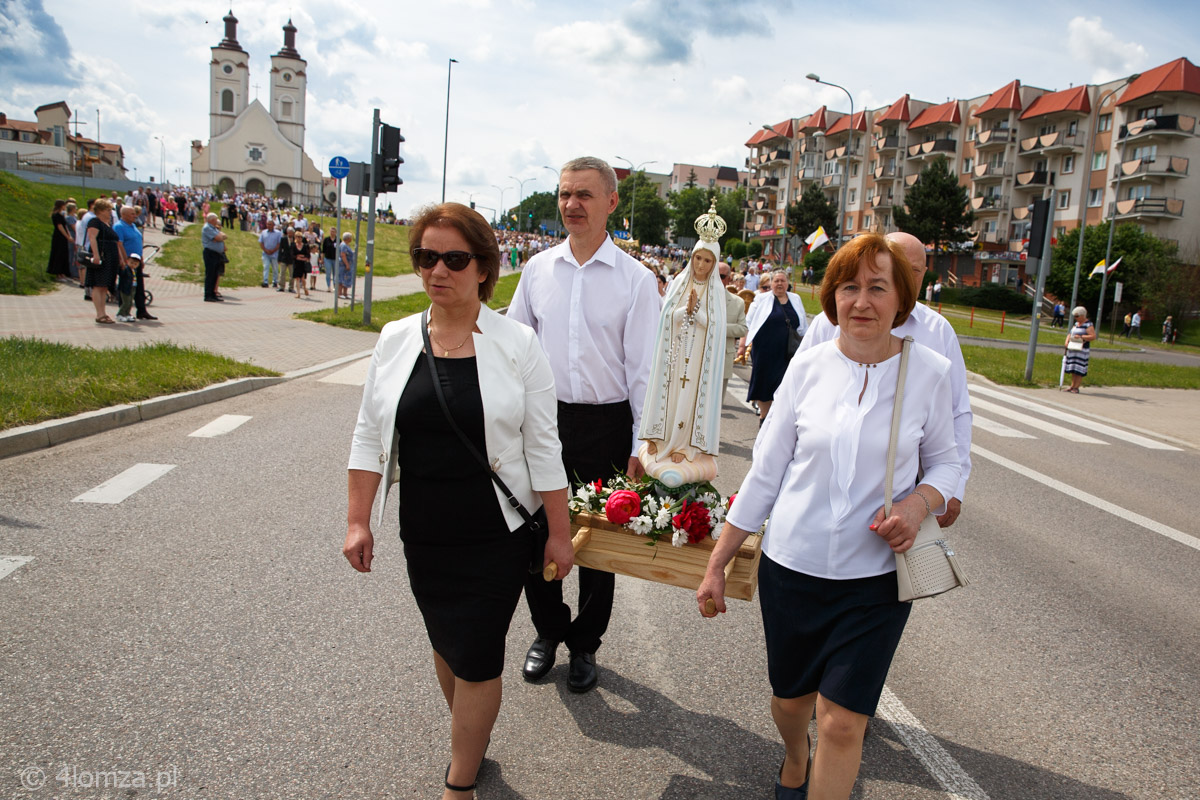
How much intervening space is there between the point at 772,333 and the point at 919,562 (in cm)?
748

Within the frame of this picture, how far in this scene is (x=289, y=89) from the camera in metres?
110

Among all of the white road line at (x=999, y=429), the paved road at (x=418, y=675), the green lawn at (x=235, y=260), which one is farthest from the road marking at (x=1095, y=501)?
the green lawn at (x=235, y=260)

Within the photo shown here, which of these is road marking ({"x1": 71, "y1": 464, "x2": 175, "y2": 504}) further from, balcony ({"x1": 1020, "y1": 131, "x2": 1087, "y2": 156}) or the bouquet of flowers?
balcony ({"x1": 1020, "y1": 131, "x2": 1087, "y2": 156})

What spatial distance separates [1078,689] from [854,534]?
2419mm

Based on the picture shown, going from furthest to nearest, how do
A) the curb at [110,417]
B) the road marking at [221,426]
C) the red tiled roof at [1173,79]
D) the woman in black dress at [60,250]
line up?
the red tiled roof at [1173,79] < the woman in black dress at [60,250] < the road marking at [221,426] < the curb at [110,417]

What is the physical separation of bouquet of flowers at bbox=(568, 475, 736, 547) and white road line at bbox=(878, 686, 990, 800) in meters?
1.19

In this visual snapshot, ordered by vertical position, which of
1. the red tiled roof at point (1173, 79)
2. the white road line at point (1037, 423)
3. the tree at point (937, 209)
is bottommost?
the white road line at point (1037, 423)

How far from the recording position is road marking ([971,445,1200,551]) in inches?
284

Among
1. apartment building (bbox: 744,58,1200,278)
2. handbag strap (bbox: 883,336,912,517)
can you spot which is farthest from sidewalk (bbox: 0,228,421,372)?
apartment building (bbox: 744,58,1200,278)

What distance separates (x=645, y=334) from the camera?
12.3 feet

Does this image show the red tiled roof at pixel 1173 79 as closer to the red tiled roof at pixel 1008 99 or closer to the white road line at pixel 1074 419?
the red tiled roof at pixel 1008 99

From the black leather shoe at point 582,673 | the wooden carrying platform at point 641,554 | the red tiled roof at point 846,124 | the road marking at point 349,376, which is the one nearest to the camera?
the wooden carrying platform at point 641,554

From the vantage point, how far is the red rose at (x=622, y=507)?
3318 millimetres

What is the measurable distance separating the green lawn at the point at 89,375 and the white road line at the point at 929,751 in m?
7.24
